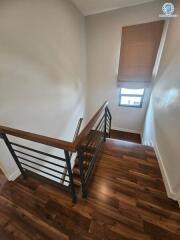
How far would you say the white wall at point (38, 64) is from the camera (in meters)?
1.39

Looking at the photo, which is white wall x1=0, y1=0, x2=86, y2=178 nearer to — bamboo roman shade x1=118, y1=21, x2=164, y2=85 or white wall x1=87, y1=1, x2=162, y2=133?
→ white wall x1=87, y1=1, x2=162, y2=133

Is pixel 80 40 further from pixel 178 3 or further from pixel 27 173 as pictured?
pixel 27 173

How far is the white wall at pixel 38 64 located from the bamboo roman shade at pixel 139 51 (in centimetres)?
131

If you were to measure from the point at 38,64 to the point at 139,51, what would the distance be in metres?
2.69

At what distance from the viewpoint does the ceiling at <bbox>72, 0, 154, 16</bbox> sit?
99.0 inches

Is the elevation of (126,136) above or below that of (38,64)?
below

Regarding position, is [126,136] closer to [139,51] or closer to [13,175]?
[139,51]

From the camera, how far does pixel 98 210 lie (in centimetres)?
126

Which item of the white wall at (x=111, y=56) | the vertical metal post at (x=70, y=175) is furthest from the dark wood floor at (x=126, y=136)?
the vertical metal post at (x=70, y=175)

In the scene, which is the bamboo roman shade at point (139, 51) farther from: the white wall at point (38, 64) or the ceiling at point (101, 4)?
the white wall at point (38, 64)

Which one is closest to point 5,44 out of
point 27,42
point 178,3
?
point 27,42
